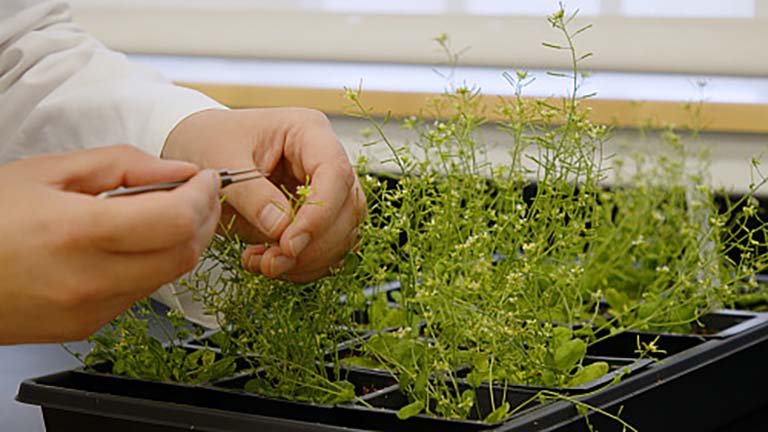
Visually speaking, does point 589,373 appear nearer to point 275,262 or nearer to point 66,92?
point 275,262

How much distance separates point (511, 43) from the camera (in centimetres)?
196

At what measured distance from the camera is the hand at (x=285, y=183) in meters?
0.75

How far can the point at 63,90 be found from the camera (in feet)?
3.50

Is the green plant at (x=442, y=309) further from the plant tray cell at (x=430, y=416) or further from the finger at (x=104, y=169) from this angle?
the finger at (x=104, y=169)

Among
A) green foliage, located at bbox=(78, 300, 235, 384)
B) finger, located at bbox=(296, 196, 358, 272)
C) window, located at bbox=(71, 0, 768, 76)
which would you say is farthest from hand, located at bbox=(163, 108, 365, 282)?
window, located at bbox=(71, 0, 768, 76)

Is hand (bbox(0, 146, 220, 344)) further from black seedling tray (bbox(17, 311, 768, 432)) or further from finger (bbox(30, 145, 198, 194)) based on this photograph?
black seedling tray (bbox(17, 311, 768, 432))

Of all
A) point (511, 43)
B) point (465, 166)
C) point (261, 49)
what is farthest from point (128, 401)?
point (261, 49)

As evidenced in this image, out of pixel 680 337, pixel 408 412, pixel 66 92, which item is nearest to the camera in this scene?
pixel 408 412

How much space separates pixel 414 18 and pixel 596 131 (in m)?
1.23

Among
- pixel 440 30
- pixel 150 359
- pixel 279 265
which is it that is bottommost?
pixel 150 359

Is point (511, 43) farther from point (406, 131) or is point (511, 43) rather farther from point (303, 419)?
point (303, 419)

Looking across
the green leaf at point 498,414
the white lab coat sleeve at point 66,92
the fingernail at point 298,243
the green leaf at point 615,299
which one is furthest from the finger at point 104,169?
the green leaf at point 615,299

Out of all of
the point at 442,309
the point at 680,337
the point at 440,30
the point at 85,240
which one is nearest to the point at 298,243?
the point at 442,309

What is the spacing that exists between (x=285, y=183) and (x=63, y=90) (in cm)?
32
